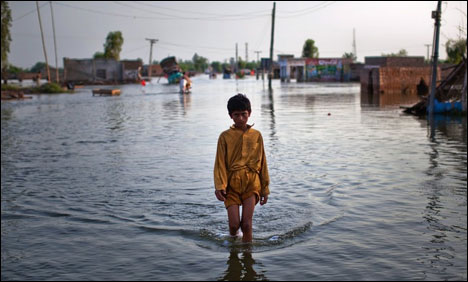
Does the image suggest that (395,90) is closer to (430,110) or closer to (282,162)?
(430,110)

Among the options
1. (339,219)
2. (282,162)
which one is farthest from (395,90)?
(339,219)

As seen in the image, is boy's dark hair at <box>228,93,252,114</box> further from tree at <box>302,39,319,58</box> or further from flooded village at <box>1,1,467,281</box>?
tree at <box>302,39,319,58</box>

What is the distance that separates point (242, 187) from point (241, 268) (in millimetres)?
740

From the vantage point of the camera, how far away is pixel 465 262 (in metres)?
4.82

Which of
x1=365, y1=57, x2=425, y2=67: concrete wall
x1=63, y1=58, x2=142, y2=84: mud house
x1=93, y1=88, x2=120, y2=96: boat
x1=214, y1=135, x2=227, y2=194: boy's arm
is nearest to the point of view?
x1=214, y1=135, x2=227, y2=194: boy's arm

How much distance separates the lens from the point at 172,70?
77.0 metres

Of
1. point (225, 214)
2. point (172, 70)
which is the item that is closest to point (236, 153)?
point (225, 214)

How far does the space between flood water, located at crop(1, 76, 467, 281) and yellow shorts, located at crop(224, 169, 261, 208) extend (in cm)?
59

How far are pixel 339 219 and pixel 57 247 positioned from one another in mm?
3239

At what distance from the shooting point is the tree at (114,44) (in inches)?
4405

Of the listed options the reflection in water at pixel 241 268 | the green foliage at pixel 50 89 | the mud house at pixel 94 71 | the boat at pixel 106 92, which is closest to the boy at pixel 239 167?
the reflection in water at pixel 241 268

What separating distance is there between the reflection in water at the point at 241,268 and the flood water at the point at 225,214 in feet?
0.06

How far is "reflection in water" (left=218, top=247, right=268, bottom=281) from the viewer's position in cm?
459

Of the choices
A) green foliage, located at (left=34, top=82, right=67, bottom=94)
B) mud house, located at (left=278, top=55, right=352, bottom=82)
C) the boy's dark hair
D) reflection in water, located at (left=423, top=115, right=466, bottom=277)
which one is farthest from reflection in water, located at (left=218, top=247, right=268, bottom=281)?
mud house, located at (left=278, top=55, right=352, bottom=82)
